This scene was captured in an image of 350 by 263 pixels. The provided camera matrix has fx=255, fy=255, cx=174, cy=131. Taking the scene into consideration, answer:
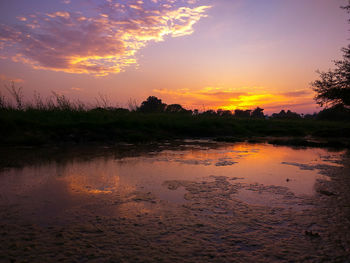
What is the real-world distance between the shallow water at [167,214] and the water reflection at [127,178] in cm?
1

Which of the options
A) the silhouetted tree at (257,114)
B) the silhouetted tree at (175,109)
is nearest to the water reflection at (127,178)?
the silhouetted tree at (175,109)

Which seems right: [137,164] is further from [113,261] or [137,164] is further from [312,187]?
[113,261]

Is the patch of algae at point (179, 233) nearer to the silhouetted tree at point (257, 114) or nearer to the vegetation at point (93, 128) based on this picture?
the vegetation at point (93, 128)

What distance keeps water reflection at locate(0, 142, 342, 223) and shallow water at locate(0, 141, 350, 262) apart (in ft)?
0.05

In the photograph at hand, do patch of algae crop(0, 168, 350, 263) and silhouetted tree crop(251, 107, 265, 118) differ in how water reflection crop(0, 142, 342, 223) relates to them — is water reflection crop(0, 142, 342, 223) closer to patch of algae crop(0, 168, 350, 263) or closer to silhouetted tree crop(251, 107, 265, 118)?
patch of algae crop(0, 168, 350, 263)

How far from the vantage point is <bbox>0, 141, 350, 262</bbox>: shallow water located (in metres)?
1.78

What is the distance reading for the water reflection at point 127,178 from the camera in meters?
2.80

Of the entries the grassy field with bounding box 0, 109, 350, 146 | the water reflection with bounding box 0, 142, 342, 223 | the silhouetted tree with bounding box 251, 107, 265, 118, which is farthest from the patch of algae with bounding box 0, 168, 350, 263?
the silhouetted tree with bounding box 251, 107, 265, 118

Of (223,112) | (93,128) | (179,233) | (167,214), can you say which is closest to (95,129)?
(93,128)

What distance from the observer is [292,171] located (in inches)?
178

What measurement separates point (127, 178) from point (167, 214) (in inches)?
58.7

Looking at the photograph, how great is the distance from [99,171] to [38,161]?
152cm

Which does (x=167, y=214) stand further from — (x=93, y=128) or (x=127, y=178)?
(x=93, y=128)

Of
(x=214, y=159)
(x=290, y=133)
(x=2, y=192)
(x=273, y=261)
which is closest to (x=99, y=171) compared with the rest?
(x=2, y=192)
